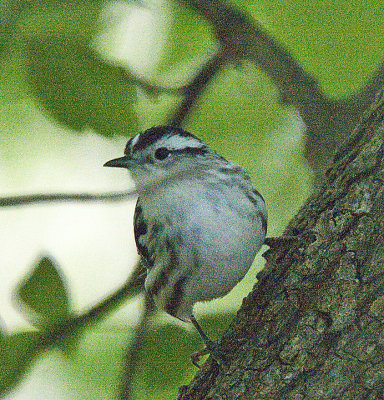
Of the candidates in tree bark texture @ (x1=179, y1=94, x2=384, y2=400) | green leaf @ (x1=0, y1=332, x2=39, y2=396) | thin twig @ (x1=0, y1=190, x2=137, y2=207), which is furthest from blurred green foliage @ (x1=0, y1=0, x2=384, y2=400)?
tree bark texture @ (x1=179, y1=94, x2=384, y2=400)

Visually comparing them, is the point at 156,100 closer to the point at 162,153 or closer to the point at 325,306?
the point at 162,153

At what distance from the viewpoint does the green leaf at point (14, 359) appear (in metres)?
2.74

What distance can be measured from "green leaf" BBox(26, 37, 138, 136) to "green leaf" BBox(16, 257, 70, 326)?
2.00ft

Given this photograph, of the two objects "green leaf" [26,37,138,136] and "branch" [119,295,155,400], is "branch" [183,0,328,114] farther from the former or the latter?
"branch" [119,295,155,400]

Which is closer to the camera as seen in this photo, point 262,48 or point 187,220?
point 187,220

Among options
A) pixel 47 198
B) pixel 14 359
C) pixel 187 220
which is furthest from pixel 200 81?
pixel 14 359

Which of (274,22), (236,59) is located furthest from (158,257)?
(274,22)

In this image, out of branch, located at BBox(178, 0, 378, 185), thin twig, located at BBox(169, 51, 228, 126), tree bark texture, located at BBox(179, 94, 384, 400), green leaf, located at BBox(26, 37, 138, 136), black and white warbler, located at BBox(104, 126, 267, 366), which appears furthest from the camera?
thin twig, located at BBox(169, 51, 228, 126)

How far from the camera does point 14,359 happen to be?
275 cm

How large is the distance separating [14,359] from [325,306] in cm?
135

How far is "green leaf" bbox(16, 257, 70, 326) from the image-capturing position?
2.80 meters

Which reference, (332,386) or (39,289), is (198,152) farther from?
(332,386)

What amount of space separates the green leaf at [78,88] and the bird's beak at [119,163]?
0.15 meters

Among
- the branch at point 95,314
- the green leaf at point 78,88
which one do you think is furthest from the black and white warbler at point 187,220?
the branch at point 95,314
